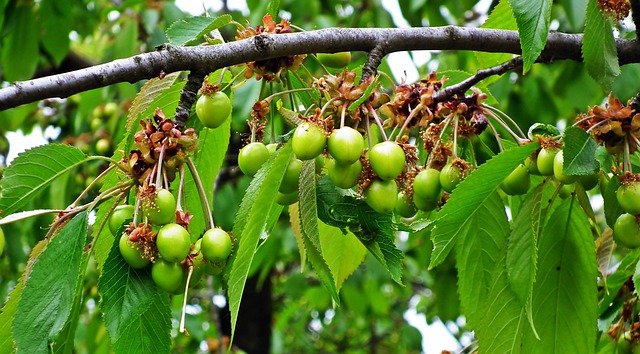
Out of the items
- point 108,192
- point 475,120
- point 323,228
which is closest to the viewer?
point 108,192

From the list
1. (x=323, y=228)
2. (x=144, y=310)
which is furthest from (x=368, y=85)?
(x=144, y=310)

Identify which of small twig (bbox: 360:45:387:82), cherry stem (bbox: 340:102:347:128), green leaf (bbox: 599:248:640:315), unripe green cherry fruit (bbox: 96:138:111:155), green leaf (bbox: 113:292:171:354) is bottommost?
unripe green cherry fruit (bbox: 96:138:111:155)

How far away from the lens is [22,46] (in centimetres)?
363

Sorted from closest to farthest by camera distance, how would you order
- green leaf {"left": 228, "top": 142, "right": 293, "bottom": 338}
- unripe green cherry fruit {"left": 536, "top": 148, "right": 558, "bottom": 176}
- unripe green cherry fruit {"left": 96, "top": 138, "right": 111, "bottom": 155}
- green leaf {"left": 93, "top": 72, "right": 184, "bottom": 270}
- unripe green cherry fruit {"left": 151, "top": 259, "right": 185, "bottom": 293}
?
green leaf {"left": 228, "top": 142, "right": 293, "bottom": 338}
unripe green cherry fruit {"left": 151, "top": 259, "right": 185, "bottom": 293}
unripe green cherry fruit {"left": 536, "top": 148, "right": 558, "bottom": 176}
green leaf {"left": 93, "top": 72, "right": 184, "bottom": 270}
unripe green cherry fruit {"left": 96, "top": 138, "right": 111, "bottom": 155}

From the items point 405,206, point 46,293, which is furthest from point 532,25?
point 46,293

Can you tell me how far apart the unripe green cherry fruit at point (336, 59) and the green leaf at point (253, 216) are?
0.37 m

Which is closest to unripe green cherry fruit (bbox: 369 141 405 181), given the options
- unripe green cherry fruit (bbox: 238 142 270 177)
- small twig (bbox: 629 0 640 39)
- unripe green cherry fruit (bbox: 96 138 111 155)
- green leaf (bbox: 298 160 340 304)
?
green leaf (bbox: 298 160 340 304)

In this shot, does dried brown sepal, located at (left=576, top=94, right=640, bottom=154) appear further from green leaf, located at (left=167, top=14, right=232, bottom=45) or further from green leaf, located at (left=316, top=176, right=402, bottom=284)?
green leaf, located at (left=167, top=14, right=232, bottom=45)

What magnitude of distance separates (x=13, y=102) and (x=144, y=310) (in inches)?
14.5

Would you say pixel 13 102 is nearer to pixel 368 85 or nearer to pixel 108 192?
pixel 108 192

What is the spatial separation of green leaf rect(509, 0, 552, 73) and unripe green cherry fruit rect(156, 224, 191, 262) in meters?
0.61

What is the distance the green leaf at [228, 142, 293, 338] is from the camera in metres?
1.01

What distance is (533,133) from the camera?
130 centimetres

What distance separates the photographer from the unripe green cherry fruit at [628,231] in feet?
3.99
